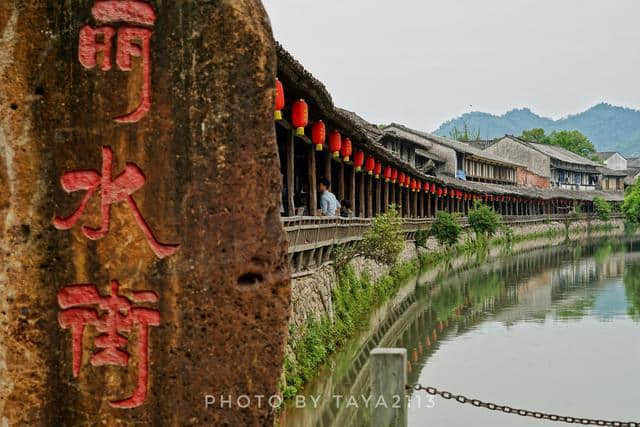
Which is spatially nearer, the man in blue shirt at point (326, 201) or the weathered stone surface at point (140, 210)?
the weathered stone surface at point (140, 210)

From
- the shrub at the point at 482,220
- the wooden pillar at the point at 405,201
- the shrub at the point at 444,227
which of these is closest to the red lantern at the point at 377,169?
the wooden pillar at the point at 405,201

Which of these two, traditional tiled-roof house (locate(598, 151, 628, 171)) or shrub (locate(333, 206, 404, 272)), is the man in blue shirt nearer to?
shrub (locate(333, 206, 404, 272))

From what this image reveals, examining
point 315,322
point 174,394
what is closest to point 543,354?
point 315,322

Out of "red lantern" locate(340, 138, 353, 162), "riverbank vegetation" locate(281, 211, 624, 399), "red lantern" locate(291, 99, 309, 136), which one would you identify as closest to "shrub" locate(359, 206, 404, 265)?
"riverbank vegetation" locate(281, 211, 624, 399)

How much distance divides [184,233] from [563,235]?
6392 centimetres

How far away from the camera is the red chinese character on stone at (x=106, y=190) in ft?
13.7

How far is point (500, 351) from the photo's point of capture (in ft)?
59.3

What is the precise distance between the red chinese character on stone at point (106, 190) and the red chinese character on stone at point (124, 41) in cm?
30

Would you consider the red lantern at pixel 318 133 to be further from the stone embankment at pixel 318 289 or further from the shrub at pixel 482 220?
the shrub at pixel 482 220

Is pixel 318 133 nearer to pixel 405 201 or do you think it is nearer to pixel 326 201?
pixel 326 201

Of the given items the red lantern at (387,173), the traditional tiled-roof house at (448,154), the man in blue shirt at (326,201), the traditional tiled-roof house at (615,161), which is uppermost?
the traditional tiled-roof house at (615,161)

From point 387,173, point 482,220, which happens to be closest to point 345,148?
point 387,173

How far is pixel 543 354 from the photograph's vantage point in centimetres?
1784

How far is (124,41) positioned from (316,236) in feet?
33.4
